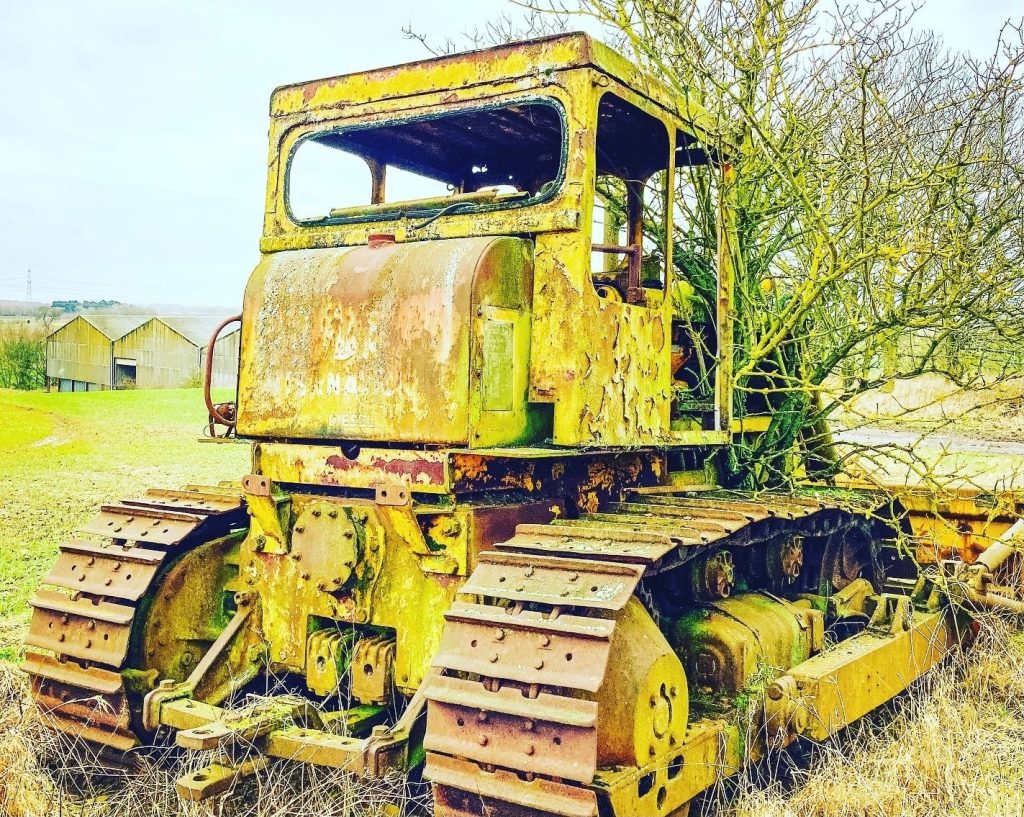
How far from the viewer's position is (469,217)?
4555 millimetres

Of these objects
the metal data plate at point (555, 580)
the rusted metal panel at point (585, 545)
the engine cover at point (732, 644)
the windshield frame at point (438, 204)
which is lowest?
the engine cover at point (732, 644)

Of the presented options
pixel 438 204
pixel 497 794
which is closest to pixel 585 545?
pixel 497 794

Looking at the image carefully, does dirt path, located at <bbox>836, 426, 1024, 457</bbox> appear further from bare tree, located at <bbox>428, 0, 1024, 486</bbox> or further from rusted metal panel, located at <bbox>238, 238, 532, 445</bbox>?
rusted metal panel, located at <bbox>238, 238, 532, 445</bbox>

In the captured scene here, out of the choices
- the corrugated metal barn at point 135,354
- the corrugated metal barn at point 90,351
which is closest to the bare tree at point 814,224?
the corrugated metal barn at point 135,354

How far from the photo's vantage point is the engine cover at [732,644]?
4.59m

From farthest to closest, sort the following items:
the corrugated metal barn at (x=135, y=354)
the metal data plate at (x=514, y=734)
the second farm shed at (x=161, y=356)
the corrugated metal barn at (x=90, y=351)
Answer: the second farm shed at (x=161, y=356) → the corrugated metal barn at (x=135, y=354) → the corrugated metal barn at (x=90, y=351) → the metal data plate at (x=514, y=734)

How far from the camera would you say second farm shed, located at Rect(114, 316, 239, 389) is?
41094 millimetres

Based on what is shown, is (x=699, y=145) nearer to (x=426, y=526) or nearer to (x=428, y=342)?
(x=428, y=342)

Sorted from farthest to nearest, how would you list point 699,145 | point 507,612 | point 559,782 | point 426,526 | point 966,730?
1. point 699,145
2. point 966,730
3. point 426,526
4. point 507,612
5. point 559,782

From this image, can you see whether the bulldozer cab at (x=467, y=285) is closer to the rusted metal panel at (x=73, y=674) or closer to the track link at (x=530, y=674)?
the track link at (x=530, y=674)

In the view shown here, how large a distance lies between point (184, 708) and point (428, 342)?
1808 mm

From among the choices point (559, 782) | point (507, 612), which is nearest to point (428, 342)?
point (507, 612)

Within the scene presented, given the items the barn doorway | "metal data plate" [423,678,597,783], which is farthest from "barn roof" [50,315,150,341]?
"metal data plate" [423,678,597,783]

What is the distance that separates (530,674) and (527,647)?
11 cm
